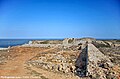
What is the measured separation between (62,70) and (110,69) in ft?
13.4

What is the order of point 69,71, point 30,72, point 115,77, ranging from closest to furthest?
point 115,77
point 30,72
point 69,71

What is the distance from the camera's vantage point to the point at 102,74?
14938 mm

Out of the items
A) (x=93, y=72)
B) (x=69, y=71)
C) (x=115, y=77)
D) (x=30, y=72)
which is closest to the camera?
(x=115, y=77)

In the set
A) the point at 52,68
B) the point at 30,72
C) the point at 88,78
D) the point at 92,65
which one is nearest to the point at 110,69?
the point at 92,65

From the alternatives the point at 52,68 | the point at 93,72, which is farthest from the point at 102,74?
the point at 52,68

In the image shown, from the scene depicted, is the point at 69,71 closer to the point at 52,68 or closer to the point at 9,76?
the point at 52,68

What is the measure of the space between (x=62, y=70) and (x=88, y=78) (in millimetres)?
3449

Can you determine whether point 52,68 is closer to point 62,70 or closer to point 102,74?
point 62,70

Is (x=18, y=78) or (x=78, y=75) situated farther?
(x=78, y=75)

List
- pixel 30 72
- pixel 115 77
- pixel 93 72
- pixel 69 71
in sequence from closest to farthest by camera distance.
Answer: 1. pixel 115 77
2. pixel 93 72
3. pixel 30 72
4. pixel 69 71

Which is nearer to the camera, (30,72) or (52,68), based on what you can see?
(30,72)

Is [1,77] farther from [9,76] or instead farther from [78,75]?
[78,75]

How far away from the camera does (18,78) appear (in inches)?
564

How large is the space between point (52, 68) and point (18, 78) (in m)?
4.70
